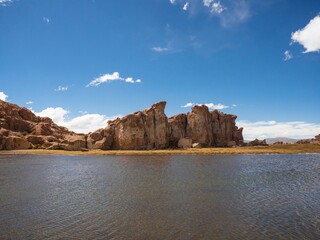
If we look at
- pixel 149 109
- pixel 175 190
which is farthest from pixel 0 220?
pixel 149 109

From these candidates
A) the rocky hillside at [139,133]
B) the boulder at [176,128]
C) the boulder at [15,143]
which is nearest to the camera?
the boulder at [15,143]

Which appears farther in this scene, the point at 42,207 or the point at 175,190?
the point at 175,190

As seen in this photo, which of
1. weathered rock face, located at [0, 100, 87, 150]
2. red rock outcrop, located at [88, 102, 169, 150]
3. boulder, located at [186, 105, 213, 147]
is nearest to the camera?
weathered rock face, located at [0, 100, 87, 150]

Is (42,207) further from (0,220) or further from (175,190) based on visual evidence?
(175,190)

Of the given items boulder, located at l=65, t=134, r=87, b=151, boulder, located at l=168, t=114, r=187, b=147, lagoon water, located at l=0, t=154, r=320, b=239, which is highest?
boulder, located at l=168, t=114, r=187, b=147

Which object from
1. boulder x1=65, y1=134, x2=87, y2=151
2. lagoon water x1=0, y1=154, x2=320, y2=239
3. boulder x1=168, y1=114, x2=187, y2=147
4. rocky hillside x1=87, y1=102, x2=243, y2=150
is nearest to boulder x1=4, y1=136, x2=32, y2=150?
boulder x1=65, y1=134, x2=87, y2=151

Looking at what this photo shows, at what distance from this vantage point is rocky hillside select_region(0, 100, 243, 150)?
3474 inches

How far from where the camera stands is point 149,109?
93.9m

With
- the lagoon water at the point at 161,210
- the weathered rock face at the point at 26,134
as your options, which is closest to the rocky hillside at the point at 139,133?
the weathered rock face at the point at 26,134

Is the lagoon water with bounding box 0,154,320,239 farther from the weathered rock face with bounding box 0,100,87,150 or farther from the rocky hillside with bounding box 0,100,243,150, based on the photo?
the weathered rock face with bounding box 0,100,87,150

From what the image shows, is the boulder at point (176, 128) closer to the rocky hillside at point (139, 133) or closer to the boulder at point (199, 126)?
the rocky hillside at point (139, 133)

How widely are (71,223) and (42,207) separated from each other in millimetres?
4136

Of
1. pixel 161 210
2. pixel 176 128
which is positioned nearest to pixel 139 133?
pixel 176 128

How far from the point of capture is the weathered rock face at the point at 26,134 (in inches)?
3462
